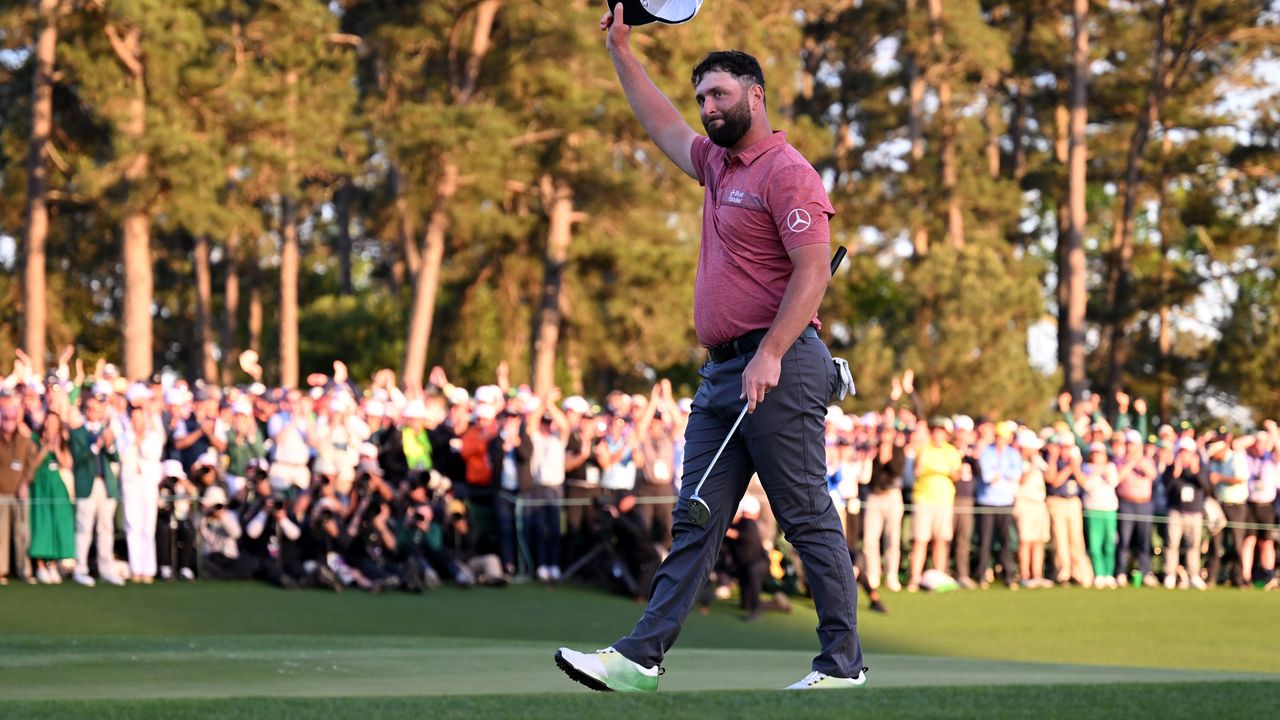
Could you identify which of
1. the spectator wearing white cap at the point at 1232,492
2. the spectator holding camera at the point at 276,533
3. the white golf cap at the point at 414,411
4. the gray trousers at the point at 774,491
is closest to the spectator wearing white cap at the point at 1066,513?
the spectator wearing white cap at the point at 1232,492

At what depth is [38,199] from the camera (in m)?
34.2

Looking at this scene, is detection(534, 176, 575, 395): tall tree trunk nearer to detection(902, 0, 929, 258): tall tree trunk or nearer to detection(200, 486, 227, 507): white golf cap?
detection(902, 0, 929, 258): tall tree trunk

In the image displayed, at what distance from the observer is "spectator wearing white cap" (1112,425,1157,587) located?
22.3m

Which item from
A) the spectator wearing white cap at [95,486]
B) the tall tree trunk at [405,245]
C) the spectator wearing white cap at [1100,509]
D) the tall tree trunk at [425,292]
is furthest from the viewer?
the tall tree trunk at [405,245]

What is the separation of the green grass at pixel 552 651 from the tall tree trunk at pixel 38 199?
17861 millimetres

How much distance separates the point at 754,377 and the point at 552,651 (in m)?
6.65

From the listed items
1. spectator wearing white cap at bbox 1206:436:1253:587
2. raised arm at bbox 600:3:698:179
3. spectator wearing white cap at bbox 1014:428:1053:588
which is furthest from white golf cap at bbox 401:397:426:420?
raised arm at bbox 600:3:698:179

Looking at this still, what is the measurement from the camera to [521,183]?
35.9m

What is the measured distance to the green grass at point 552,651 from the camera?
20.1 feet

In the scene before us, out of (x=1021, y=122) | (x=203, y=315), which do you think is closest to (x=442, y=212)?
(x=203, y=315)

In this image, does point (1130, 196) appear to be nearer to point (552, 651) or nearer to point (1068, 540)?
point (1068, 540)

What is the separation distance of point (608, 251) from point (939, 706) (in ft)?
104

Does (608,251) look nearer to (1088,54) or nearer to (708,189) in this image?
(1088,54)

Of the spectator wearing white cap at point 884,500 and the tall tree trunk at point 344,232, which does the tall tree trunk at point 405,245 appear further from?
the spectator wearing white cap at point 884,500
